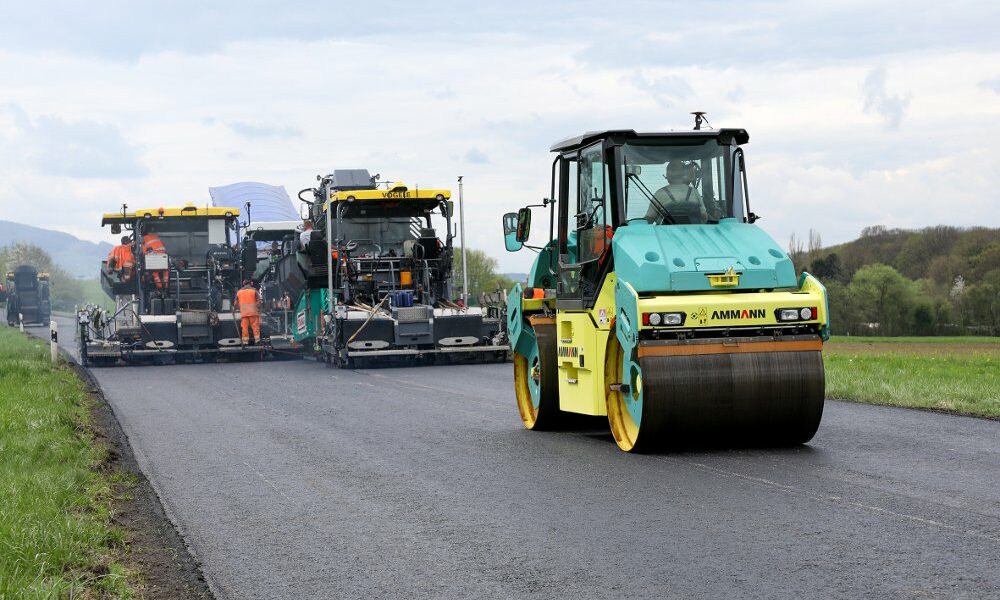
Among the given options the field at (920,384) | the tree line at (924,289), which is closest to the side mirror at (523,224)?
the field at (920,384)

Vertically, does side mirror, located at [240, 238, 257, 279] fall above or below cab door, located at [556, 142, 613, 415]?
above

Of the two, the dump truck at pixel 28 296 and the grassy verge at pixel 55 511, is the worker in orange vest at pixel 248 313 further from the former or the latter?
the dump truck at pixel 28 296

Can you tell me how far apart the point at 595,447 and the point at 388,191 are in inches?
532

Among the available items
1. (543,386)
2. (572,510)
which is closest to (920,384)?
(543,386)

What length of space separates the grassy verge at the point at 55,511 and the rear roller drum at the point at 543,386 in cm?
365

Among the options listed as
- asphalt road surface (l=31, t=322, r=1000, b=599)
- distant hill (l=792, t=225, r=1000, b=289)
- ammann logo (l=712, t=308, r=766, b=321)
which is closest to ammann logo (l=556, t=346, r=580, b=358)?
asphalt road surface (l=31, t=322, r=1000, b=599)

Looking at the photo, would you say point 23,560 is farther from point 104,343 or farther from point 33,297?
point 33,297

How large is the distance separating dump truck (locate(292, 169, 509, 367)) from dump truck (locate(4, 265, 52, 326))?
4251 cm

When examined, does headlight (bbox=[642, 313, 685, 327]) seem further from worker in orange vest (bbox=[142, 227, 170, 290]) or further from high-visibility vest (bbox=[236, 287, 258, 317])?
worker in orange vest (bbox=[142, 227, 170, 290])

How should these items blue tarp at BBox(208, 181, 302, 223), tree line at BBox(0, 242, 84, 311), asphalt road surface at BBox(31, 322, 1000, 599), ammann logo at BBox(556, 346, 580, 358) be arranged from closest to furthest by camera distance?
asphalt road surface at BBox(31, 322, 1000, 599)
ammann logo at BBox(556, 346, 580, 358)
blue tarp at BBox(208, 181, 302, 223)
tree line at BBox(0, 242, 84, 311)

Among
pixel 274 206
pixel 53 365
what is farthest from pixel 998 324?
pixel 53 365

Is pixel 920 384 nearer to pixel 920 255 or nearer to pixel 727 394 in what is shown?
pixel 727 394

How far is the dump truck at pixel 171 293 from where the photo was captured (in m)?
23.7

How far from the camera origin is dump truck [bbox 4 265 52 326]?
61.7m
